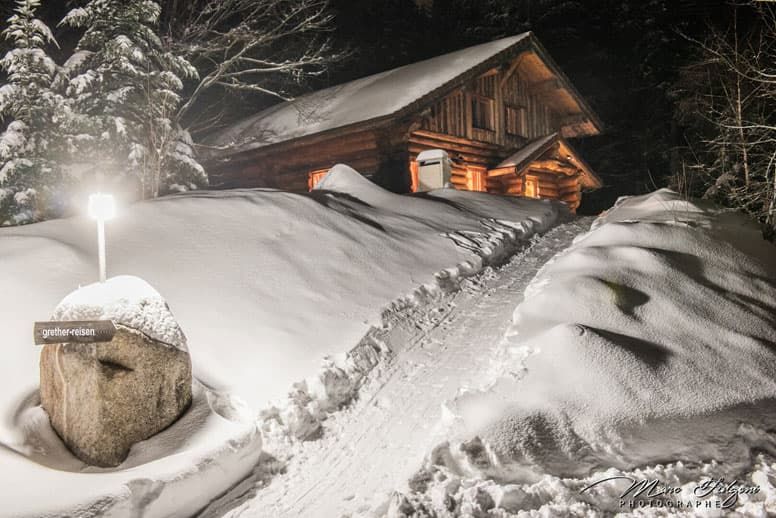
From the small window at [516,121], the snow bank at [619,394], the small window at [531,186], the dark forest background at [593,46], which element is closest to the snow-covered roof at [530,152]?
the small window at [516,121]

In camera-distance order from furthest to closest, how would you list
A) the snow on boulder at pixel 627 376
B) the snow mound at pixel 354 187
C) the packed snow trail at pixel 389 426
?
1. the snow mound at pixel 354 187
2. the snow on boulder at pixel 627 376
3. the packed snow trail at pixel 389 426

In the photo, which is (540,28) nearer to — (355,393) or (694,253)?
(694,253)

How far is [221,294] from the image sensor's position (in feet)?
21.1

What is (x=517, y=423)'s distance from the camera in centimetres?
415

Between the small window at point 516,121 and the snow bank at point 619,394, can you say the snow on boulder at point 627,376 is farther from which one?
the small window at point 516,121

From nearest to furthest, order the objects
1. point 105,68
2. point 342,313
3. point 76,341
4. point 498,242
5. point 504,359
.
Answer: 1. point 76,341
2. point 504,359
3. point 342,313
4. point 498,242
5. point 105,68

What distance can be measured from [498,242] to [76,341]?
26.9 ft

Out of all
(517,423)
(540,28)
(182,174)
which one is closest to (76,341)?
(517,423)

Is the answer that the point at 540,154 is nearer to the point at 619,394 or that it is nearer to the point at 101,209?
the point at 619,394

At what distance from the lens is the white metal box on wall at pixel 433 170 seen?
14633 millimetres

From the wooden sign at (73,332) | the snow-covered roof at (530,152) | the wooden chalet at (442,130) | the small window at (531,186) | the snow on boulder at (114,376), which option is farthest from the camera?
the small window at (531,186)

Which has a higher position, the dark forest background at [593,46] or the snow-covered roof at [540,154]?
the dark forest background at [593,46]

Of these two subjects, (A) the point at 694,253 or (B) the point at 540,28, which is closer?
(A) the point at 694,253

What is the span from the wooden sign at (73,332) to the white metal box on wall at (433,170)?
38.4 ft
